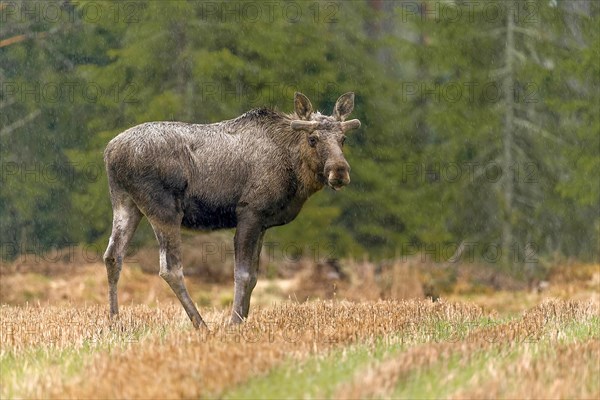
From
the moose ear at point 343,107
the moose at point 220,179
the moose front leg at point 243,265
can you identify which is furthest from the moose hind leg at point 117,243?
the moose ear at point 343,107

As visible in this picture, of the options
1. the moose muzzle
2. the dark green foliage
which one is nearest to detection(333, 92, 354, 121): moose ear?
the moose muzzle

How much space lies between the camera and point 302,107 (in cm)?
1104

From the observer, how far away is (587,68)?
21406 mm

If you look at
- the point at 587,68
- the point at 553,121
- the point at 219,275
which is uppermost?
the point at 587,68

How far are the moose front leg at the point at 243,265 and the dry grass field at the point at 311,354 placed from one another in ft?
0.88

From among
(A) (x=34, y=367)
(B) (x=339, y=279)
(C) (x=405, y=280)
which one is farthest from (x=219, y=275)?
(A) (x=34, y=367)

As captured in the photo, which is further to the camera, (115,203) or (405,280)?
(405,280)

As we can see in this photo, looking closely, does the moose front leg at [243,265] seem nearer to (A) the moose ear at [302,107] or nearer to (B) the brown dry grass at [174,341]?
(B) the brown dry grass at [174,341]

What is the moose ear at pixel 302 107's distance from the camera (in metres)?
11.0

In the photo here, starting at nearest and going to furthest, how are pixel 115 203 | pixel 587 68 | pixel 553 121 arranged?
pixel 115 203 < pixel 587 68 < pixel 553 121

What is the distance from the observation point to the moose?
10.6 m

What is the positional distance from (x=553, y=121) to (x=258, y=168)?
1370cm

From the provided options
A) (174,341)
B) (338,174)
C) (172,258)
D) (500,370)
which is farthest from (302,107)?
(500,370)

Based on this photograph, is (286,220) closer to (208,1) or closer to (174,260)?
(174,260)
